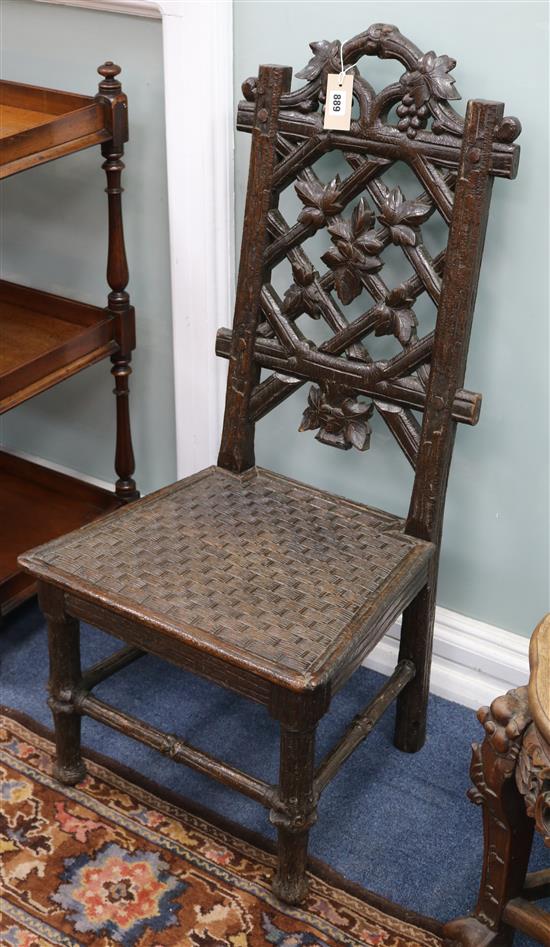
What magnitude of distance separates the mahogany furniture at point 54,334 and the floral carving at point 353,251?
527mm

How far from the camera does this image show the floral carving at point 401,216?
1819 millimetres

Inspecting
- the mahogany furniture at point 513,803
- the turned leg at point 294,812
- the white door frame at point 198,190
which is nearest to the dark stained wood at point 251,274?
the white door frame at point 198,190

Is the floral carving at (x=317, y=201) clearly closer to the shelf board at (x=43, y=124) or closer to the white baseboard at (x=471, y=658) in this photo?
the shelf board at (x=43, y=124)

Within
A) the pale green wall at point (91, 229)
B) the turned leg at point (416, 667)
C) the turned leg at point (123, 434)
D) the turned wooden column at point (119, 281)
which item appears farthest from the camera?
the turned leg at point (123, 434)

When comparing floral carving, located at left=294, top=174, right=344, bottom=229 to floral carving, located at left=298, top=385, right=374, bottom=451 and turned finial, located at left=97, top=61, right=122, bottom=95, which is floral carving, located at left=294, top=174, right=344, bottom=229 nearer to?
floral carving, located at left=298, top=385, right=374, bottom=451

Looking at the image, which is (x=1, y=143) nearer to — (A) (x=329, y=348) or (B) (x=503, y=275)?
(A) (x=329, y=348)

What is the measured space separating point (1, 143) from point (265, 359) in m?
0.59

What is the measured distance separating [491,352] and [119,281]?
0.78 meters

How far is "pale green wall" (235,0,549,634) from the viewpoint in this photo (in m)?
1.81

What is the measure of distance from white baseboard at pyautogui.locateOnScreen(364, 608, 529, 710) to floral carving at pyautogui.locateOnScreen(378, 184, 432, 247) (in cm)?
81

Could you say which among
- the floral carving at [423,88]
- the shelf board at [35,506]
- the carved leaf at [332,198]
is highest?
the floral carving at [423,88]

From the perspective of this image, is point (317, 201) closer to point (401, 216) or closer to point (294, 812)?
point (401, 216)

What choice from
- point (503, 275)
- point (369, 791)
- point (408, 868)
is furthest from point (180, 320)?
point (408, 868)

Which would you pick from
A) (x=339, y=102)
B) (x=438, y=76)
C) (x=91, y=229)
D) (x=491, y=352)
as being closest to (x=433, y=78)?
(x=438, y=76)
